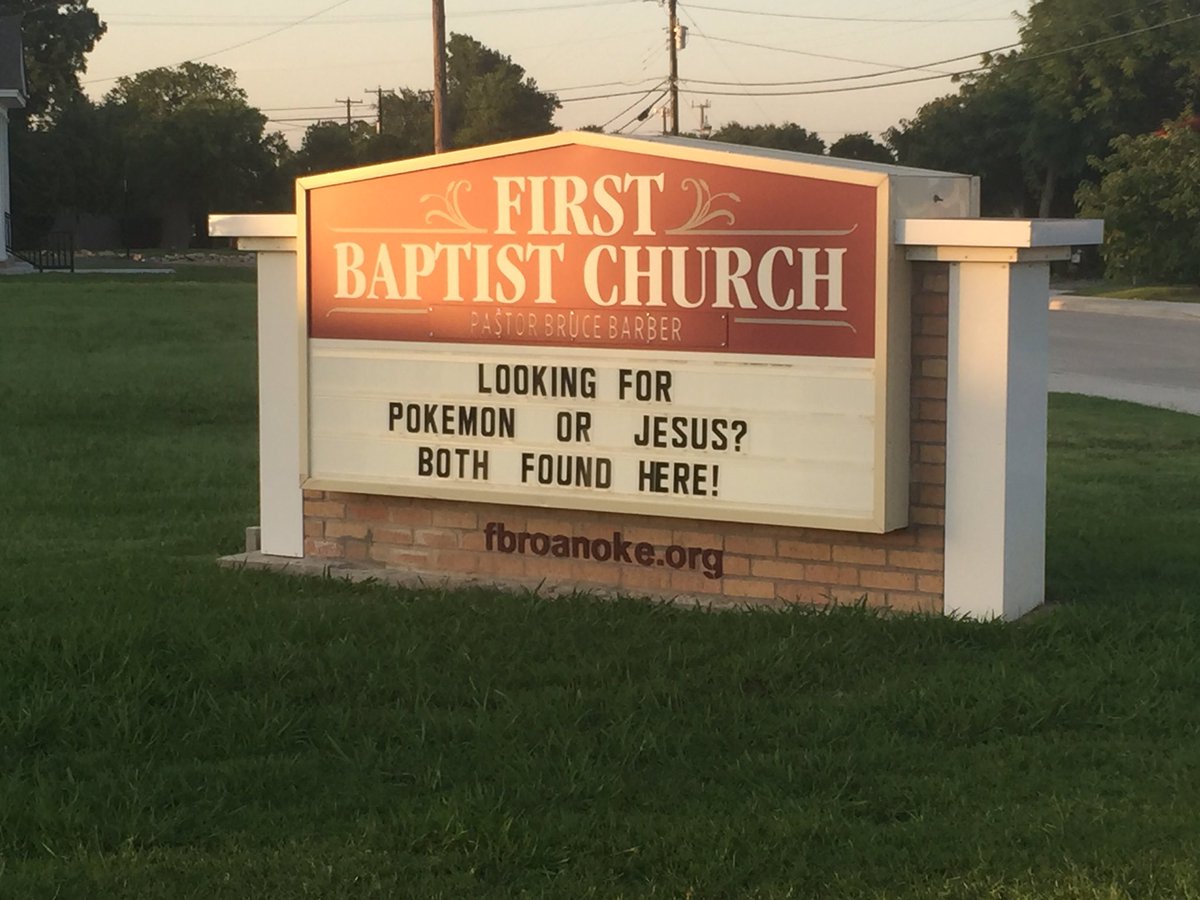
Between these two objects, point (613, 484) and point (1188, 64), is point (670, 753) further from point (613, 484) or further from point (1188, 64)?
point (1188, 64)

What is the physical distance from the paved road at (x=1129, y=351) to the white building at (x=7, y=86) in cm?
2545

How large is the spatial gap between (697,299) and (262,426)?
2.49 m

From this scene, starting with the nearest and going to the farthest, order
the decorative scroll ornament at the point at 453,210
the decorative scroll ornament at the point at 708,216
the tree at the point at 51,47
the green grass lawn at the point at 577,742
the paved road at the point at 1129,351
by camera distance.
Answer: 1. the green grass lawn at the point at 577,742
2. the decorative scroll ornament at the point at 708,216
3. the decorative scroll ornament at the point at 453,210
4. the paved road at the point at 1129,351
5. the tree at the point at 51,47

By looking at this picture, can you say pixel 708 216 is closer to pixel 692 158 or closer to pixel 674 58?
pixel 692 158

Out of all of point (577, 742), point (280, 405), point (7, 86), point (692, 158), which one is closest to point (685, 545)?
point (692, 158)

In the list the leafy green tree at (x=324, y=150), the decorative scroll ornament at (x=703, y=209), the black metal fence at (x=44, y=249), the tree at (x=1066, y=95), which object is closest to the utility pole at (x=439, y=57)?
the black metal fence at (x=44, y=249)

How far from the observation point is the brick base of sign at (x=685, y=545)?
7.32 metres

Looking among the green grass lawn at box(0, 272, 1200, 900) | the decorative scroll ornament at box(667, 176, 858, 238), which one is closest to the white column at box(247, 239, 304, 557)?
the green grass lawn at box(0, 272, 1200, 900)

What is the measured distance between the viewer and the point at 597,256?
7.72 meters

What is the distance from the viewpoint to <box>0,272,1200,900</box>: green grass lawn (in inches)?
178

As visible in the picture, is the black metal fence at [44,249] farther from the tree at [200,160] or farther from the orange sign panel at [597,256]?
the orange sign panel at [597,256]

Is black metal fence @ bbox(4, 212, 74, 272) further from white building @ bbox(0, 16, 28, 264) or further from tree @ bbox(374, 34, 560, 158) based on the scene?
tree @ bbox(374, 34, 560, 158)

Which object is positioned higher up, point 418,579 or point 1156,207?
point 1156,207

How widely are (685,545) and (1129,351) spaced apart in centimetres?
2061
